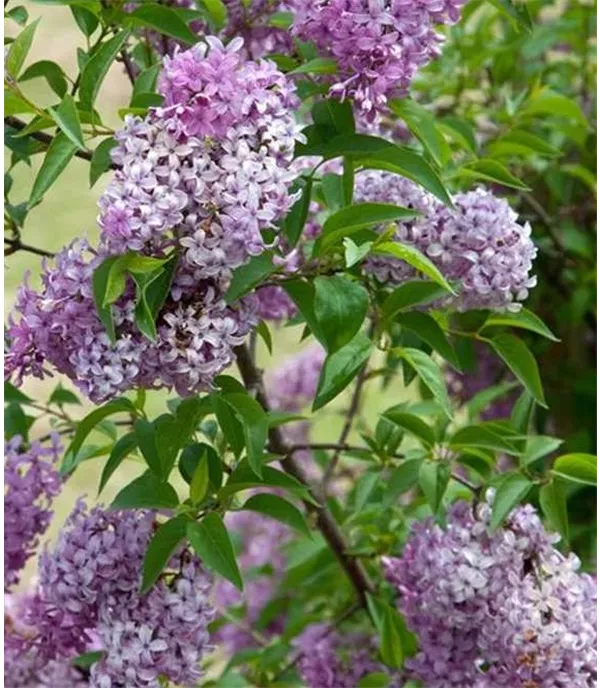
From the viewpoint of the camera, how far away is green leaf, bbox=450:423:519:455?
1.18 meters

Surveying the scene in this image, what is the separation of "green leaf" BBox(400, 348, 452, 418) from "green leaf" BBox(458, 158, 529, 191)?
0.18 meters

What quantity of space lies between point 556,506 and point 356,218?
33cm

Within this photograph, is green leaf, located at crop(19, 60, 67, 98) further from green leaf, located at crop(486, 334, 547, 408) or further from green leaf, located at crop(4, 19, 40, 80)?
green leaf, located at crop(486, 334, 547, 408)

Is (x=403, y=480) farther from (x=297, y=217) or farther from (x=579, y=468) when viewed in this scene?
(x=297, y=217)

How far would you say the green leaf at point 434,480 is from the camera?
118 centimetres

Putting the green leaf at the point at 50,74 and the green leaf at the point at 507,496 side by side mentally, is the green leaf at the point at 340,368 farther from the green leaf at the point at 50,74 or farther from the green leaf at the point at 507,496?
the green leaf at the point at 50,74

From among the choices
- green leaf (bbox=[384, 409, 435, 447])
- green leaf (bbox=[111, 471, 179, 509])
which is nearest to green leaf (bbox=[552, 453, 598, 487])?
green leaf (bbox=[384, 409, 435, 447])

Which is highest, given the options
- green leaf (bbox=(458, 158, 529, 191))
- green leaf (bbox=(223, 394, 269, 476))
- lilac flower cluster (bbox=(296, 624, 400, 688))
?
green leaf (bbox=(458, 158, 529, 191))

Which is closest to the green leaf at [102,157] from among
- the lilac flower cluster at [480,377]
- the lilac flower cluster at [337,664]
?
the lilac flower cluster at [337,664]

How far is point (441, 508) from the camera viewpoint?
1.21m

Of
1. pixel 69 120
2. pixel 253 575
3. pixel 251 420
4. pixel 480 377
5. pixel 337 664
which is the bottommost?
pixel 253 575

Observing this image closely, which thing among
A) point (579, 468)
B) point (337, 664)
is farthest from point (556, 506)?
point (337, 664)

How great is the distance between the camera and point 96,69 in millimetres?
1021

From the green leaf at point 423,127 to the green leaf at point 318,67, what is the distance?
0.09 m
